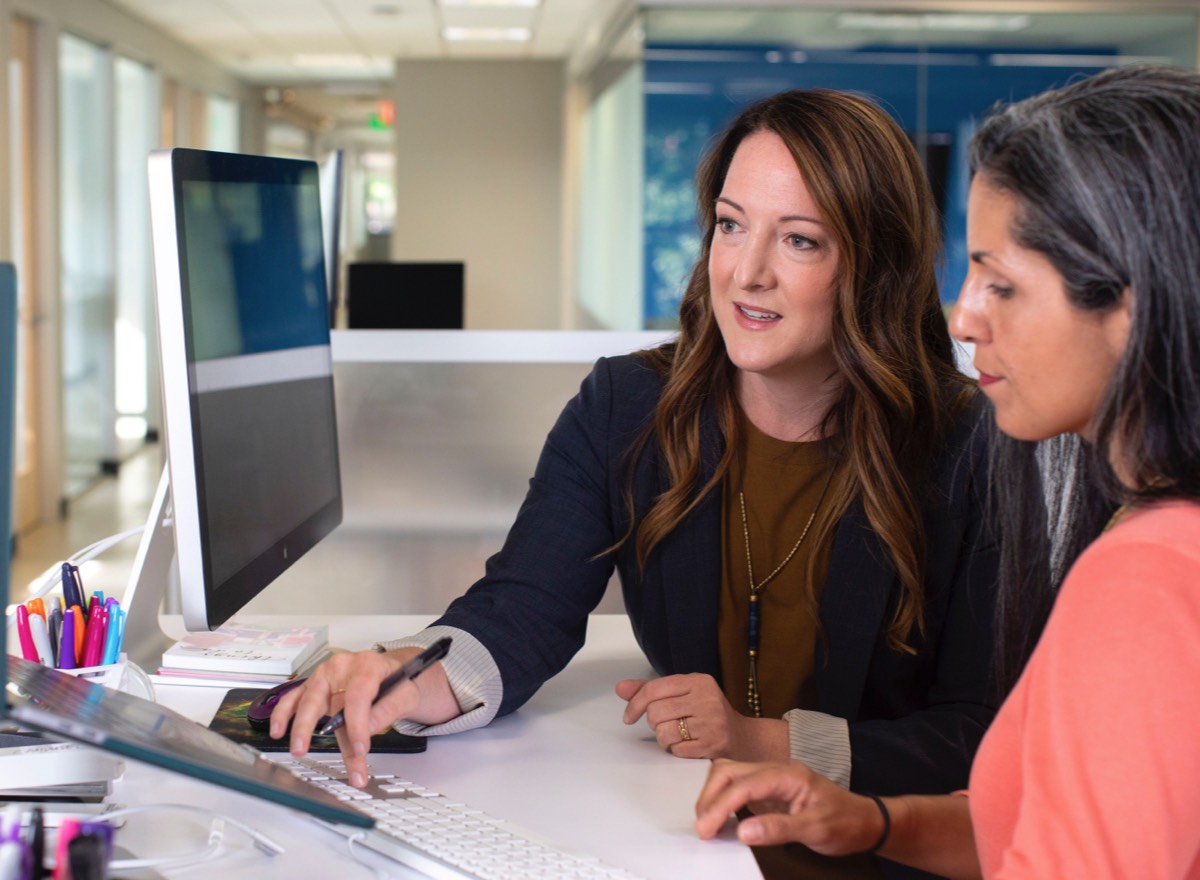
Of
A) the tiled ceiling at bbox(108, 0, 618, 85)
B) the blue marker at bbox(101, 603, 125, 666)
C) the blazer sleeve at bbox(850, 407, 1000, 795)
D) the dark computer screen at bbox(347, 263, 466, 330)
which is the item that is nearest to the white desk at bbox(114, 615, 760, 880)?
the blue marker at bbox(101, 603, 125, 666)

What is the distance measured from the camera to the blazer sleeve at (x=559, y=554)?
1382mm

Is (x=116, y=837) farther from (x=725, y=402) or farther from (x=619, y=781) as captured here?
(x=725, y=402)

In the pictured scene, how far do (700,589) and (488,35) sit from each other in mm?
8786

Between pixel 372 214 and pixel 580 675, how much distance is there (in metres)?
18.2

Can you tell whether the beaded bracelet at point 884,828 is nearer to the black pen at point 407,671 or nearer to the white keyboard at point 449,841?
the white keyboard at point 449,841

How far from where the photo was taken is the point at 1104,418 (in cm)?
82

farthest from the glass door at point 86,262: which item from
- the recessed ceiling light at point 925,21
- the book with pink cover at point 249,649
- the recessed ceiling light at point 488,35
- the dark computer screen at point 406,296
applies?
the book with pink cover at point 249,649

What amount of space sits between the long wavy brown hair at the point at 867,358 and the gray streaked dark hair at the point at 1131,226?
59 centimetres

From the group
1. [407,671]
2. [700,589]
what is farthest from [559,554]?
[407,671]

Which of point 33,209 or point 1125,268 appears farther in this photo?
point 33,209

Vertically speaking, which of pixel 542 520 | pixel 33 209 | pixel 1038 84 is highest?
pixel 1038 84

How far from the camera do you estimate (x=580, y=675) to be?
1.53m

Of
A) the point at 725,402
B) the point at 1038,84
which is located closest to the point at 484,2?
the point at 1038,84

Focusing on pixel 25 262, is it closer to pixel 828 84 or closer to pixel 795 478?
pixel 828 84
